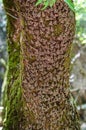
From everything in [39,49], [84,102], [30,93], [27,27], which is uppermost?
[27,27]

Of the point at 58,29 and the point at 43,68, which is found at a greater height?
the point at 58,29

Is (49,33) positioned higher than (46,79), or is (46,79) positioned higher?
(49,33)

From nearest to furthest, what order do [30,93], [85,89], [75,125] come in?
[30,93]
[75,125]
[85,89]

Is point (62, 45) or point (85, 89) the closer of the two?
point (62, 45)

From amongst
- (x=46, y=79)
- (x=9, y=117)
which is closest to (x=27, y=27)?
(x=46, y=79)

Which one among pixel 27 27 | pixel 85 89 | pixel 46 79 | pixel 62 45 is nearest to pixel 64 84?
pixel 46 79

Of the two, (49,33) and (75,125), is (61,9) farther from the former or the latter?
(75,125)

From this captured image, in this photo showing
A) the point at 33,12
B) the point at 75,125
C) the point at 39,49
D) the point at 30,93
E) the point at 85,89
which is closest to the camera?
the point at 33,12
